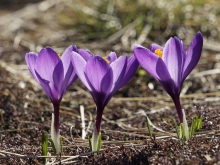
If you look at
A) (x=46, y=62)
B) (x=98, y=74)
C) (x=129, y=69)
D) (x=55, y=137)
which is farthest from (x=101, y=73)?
(x=55, y=137)

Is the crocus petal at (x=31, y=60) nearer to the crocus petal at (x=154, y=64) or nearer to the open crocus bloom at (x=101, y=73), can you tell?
the open crocus bloom at (x=101, y=73)

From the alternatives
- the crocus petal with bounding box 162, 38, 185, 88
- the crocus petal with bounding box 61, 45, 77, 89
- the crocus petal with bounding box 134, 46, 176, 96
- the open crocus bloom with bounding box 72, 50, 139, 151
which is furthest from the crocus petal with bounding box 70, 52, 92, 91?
the crocus petal with bounding box 162, 38, 185, 88

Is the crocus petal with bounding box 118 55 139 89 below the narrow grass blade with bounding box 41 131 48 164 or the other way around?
the other way around

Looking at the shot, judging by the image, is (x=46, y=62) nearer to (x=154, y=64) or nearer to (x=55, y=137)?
(x=55, y=137)

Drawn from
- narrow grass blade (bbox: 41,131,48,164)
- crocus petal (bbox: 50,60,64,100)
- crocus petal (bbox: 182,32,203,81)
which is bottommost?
narrow grass blade (bbox: 41,131,48,164)

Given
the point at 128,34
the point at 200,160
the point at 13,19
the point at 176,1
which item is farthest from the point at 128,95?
the point at 13,19

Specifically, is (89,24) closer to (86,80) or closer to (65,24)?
(65,24)

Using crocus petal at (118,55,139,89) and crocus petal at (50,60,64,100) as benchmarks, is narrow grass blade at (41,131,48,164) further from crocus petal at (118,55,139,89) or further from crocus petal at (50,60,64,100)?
crocus petal at (118,55,139,89)
